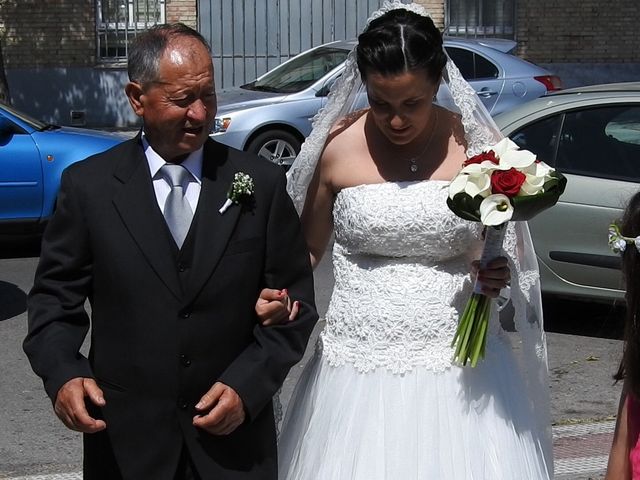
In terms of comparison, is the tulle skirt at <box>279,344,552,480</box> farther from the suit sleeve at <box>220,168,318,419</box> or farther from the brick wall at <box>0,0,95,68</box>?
the brick wall at <box>0,0,95,68</box>

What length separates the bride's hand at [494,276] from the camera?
3.51 m

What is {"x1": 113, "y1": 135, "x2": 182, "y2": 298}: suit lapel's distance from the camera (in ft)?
9.76

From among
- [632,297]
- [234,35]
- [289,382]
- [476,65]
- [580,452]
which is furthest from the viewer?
[234,35]

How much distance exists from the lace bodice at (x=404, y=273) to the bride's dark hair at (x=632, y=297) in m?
0.94

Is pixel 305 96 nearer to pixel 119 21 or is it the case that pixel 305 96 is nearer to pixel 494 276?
pixel 119 21

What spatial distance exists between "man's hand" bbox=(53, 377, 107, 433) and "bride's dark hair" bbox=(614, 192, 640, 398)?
127 cm

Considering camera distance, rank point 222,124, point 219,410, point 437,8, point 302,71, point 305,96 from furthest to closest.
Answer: point 437,8
point 302,71
point 305,96
point 222,124
point 219,410

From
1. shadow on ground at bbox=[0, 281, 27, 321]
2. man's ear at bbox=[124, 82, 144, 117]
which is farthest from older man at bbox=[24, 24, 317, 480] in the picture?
shadow on ground at bbox=[0, 281, 27, 321]

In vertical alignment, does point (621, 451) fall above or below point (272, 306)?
below

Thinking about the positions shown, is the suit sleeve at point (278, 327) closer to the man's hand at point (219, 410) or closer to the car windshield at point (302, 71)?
the man's hand at point (219, 410)

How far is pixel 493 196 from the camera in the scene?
132 inches

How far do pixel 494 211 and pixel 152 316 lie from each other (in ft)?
3.37

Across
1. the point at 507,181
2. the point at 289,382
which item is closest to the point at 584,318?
the point at 289,382

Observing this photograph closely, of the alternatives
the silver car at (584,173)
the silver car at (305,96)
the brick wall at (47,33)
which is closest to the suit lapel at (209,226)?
the silver car at (584,173)
